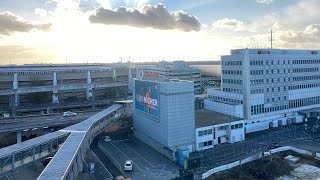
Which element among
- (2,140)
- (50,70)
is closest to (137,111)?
(2,140)

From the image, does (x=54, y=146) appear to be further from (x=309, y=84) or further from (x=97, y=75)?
(x=97, y=75)

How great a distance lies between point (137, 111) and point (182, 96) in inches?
468

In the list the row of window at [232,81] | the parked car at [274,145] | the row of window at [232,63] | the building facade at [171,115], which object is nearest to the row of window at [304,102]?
the row of window at [232,81]

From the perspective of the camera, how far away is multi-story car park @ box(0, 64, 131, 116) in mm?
76062

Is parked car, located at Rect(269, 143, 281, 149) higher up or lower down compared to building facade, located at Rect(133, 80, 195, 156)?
lower down

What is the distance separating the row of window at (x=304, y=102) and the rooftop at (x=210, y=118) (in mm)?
16074

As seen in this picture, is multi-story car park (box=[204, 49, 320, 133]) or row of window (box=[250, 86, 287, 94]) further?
row of window (box=[250, 86, 287, 94])

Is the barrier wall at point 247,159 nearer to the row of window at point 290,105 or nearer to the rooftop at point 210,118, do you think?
the rooftop at point 210,118

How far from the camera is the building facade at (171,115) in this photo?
40031 mm

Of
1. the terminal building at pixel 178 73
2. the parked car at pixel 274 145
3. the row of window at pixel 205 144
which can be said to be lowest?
the parked car at pixel 274 145

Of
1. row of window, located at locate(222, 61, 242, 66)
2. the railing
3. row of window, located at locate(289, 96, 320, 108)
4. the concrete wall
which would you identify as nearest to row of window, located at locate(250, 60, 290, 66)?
row of window, located at locate(222, 61, 242, 66)

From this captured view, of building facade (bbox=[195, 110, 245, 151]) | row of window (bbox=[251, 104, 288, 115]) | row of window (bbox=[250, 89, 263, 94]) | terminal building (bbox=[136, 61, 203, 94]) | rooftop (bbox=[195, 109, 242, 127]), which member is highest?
terminal building (bbox=[136, 61, 203, 94])

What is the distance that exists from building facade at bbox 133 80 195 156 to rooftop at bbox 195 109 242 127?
4.12 metres

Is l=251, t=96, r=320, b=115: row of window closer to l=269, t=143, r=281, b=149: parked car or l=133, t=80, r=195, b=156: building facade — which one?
l=269, t=143, r=281, b=149: parked car
